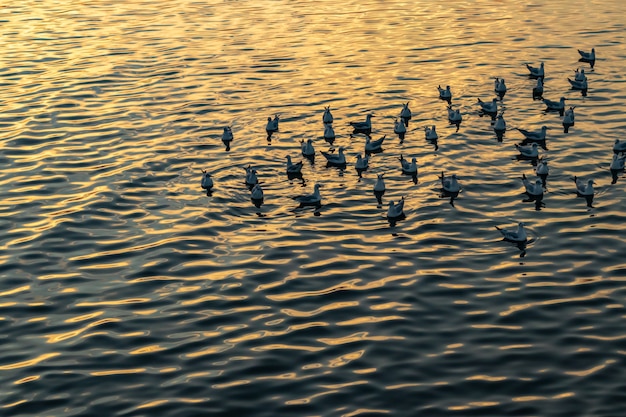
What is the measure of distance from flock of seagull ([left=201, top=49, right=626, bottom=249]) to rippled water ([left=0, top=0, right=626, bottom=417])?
426 millimetres

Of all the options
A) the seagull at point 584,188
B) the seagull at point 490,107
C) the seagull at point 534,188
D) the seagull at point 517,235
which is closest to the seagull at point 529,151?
the seagull at point 584,188

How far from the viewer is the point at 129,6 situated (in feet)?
238

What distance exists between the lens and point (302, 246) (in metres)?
29.8

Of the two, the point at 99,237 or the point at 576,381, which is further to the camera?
the point at 99,237

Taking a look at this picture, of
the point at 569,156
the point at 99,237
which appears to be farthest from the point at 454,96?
the point at 99,237

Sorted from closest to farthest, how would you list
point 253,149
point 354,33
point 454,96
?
point 253,149, point 454,96, point 354,33

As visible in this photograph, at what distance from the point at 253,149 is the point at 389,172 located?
21.4 feet

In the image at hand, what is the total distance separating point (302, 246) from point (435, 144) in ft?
37.6

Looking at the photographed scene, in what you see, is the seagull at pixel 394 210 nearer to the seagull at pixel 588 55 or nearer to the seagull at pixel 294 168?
the seagull at pixel 294 168

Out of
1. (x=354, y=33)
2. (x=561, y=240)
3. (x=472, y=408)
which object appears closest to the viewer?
(x=472, y=408)

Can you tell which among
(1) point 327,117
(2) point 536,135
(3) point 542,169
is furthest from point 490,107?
(3) point 542,169

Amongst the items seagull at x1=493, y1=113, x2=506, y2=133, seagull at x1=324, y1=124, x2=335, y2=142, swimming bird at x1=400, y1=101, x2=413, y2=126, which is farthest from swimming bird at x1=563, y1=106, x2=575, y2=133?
seagull at x1=324, y1=124, x2=335, y2=142

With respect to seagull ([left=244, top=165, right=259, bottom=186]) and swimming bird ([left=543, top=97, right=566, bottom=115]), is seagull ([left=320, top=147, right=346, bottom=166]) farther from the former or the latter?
swimming bird ([left=543, top=97, right=566, bottom=115])

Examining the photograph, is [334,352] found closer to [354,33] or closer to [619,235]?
[619,235]
